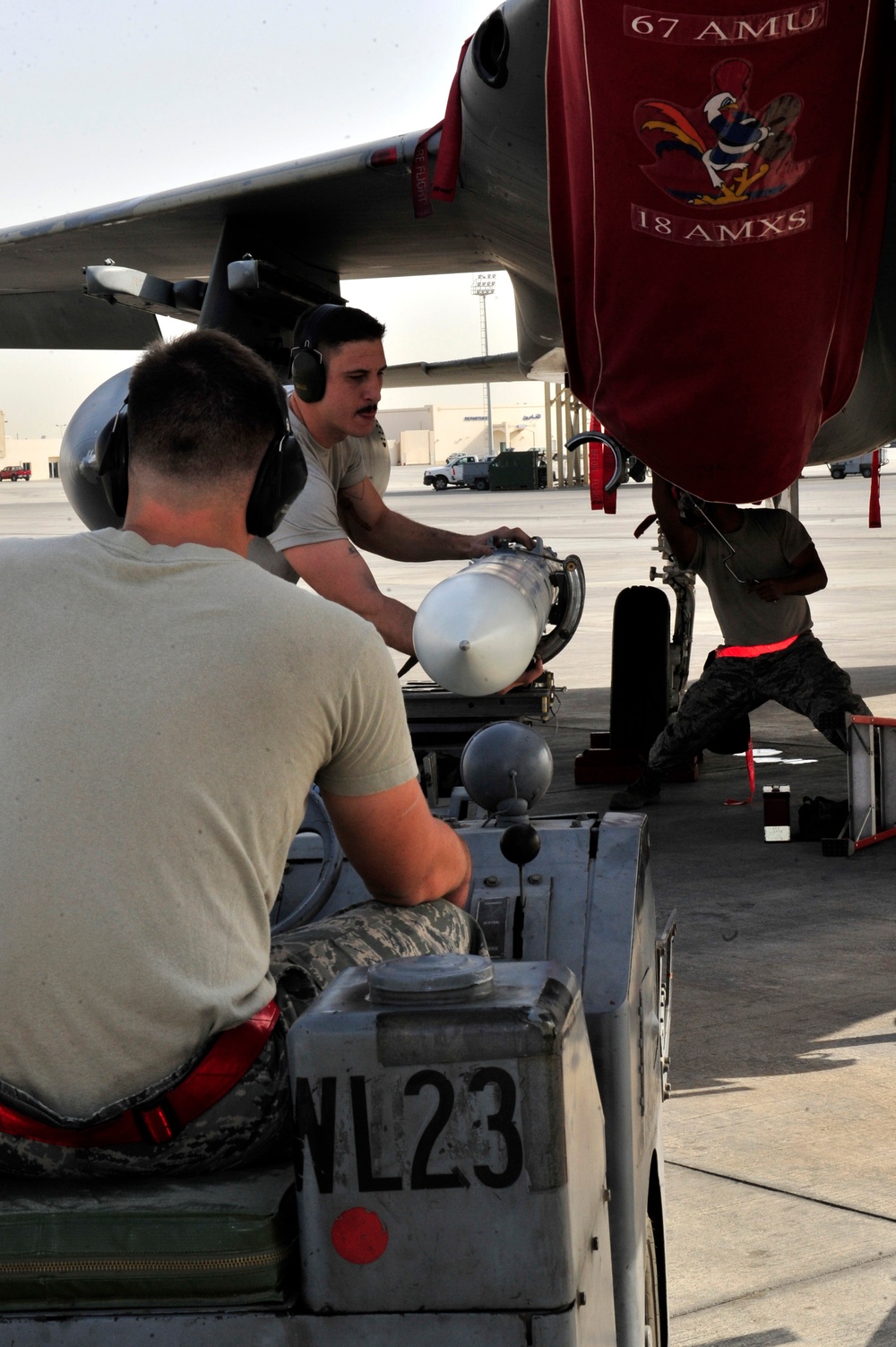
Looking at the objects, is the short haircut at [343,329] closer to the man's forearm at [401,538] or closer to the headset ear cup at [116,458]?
the man's forearm at [401,538]

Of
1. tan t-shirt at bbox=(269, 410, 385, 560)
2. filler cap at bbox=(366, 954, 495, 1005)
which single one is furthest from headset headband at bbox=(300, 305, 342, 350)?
filler cap at bbox=(366, 954, 495, 1005)

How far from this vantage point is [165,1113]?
171cm

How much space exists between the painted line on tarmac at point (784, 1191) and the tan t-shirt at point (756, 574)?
406 centimetres

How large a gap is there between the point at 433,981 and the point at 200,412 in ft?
2.98

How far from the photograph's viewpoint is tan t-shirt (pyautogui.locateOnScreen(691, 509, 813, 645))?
7145mm

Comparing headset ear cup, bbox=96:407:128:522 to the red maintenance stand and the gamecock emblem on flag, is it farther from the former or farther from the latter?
the red maintenance stand

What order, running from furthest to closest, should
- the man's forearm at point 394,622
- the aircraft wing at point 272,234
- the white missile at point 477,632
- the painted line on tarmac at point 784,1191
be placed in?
the aircraft wing at point 272,234
the white missile at point 477,632
the man's forearm at point 394,622
the painted line on tarmac at point 784,1191

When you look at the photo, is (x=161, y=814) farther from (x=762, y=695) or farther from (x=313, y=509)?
(x=762, y=695)

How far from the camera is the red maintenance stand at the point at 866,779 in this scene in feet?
→ 20.9

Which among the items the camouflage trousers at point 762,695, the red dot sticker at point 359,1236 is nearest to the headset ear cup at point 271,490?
the red dot sticker at point 359,1236

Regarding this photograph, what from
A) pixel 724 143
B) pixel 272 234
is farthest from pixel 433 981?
pixel 272 234

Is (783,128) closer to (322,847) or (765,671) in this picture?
(765,671)

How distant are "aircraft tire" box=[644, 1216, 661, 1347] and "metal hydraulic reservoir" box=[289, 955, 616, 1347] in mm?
885

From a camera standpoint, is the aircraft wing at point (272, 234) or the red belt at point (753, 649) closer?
the red belt at point (753, 649)
